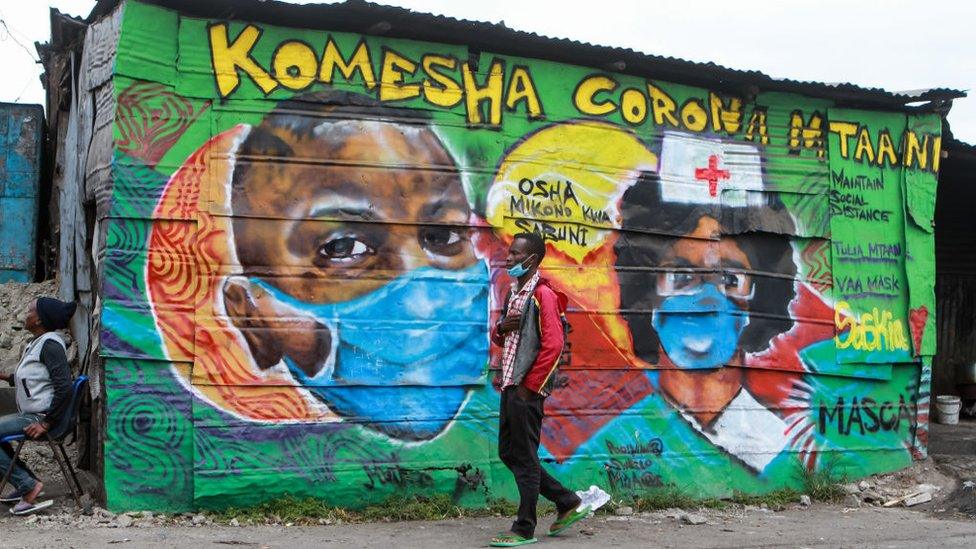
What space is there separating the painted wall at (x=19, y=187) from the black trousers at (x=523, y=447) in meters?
7.82

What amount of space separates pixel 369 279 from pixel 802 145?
4045 mm

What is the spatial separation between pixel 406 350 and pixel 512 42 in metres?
2.34

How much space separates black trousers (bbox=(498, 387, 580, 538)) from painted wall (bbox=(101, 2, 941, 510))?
998mm

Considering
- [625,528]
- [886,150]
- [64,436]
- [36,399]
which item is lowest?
[625,528]

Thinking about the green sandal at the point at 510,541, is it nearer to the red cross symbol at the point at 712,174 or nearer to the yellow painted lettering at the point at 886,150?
the red cross symbol at the point at 712,174

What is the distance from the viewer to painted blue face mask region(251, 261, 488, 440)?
699cm

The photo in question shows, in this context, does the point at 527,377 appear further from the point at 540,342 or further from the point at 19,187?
the point at 19,187

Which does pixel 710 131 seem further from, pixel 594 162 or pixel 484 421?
pixel 484 421

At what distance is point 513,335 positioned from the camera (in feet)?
21.1

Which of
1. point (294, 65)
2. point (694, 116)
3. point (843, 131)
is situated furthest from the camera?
point (843, 131)

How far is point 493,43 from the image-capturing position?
7551 millimetres

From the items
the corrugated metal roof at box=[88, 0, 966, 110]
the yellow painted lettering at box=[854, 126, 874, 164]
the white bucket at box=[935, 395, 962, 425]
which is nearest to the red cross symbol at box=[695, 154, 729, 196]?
the corrugated metal roof at box=[88, 0, 966, 110]

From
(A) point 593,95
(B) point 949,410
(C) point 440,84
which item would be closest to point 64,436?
(C) point 440,84

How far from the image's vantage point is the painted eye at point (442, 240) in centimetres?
729
